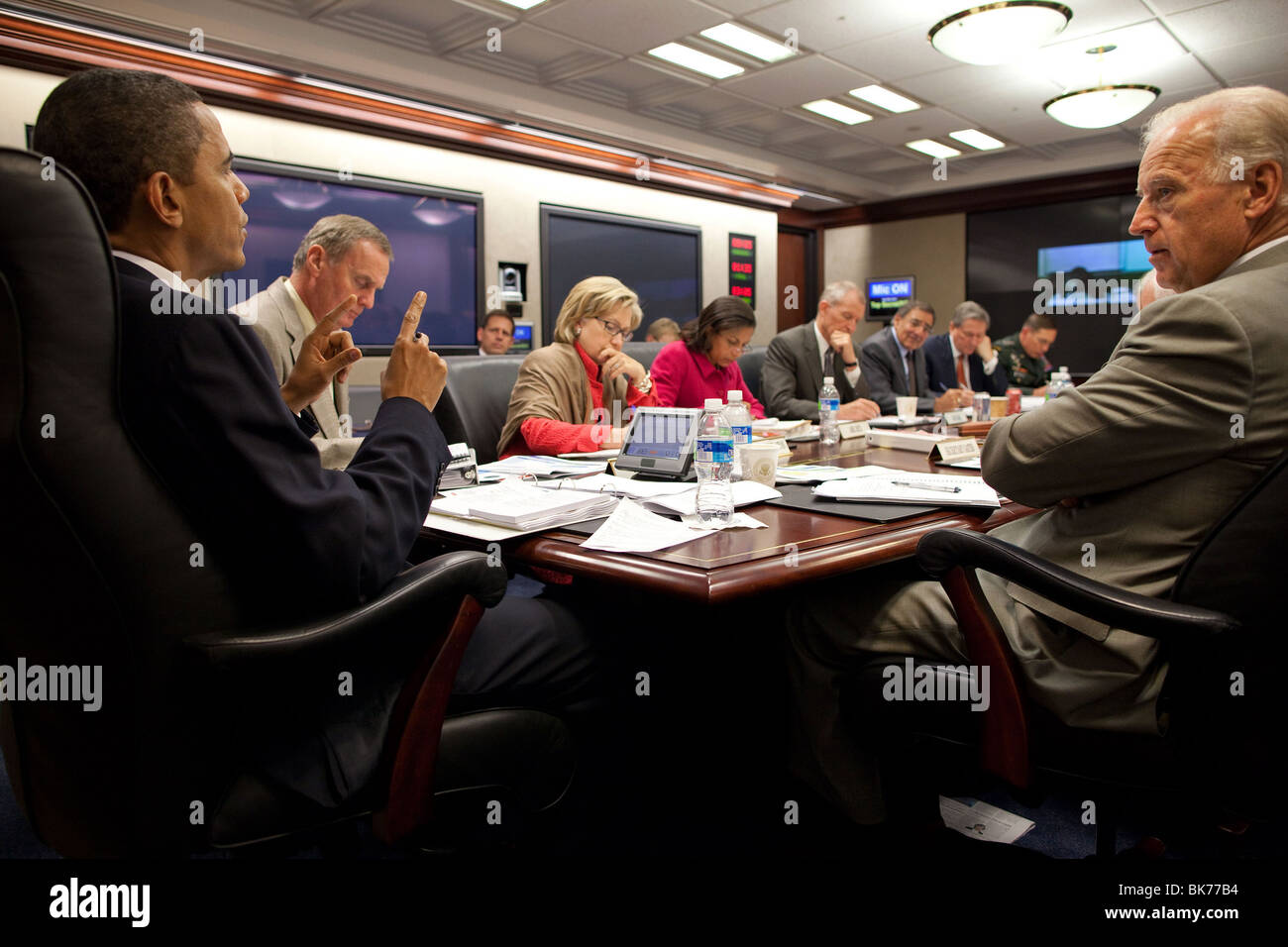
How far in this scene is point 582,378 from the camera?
2.92 m

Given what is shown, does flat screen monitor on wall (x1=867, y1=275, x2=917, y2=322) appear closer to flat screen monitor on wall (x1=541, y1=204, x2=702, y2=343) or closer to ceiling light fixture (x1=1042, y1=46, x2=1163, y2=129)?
flat screen monitor on wall (x1=541, y1=204, x2=702, y2=343)

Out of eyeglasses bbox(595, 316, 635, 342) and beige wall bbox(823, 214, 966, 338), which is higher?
beige wall bbox(823, 214, 966, 338)

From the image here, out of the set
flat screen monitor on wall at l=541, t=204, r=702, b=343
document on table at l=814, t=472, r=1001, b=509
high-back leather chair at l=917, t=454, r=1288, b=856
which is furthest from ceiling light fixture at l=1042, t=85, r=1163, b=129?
high-back leather chair at l=917, t=454, r=1288, b=856

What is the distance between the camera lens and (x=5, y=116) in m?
4.01

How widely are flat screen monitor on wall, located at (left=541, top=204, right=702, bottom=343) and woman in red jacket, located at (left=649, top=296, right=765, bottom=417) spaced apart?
2.38m

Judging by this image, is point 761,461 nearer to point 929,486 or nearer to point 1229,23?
point 929,486

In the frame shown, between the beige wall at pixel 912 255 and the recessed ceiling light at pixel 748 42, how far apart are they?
4365 mm

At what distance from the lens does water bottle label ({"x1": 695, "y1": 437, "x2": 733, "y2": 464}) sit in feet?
5.20

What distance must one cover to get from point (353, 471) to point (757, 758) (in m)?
1.29

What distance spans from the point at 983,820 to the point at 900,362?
3.43 meters

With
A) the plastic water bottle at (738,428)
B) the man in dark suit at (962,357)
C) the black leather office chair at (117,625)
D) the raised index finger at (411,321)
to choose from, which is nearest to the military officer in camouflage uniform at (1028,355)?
the man in dark suit at (962,357)

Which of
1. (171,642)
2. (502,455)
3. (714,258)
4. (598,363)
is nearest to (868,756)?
(171,642)

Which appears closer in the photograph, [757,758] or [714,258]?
[757,758]
